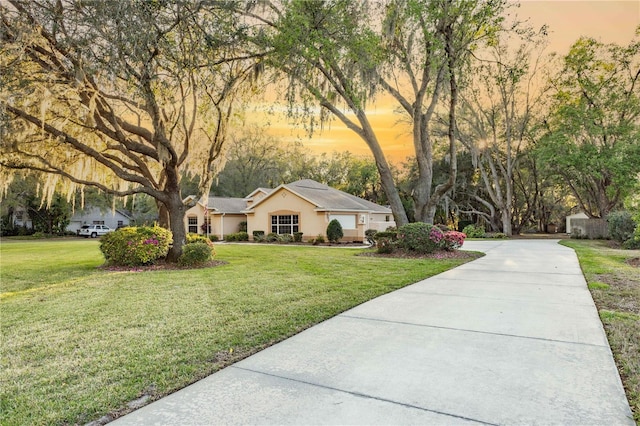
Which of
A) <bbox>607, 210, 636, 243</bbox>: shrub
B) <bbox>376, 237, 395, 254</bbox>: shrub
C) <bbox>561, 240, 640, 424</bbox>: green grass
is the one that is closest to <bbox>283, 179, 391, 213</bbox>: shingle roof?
<bbox>376, 237, 395, 254</bbox>: shrub

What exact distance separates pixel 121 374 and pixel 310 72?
10.7 m

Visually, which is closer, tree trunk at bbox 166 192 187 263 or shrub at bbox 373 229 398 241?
tree trunk at bbox 166 192 187 263

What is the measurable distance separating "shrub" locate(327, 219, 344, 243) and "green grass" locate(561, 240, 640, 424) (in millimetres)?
13417

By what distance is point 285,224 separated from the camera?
24.8 m

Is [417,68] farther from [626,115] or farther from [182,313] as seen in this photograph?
[626,115]

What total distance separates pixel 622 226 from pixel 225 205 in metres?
23.6

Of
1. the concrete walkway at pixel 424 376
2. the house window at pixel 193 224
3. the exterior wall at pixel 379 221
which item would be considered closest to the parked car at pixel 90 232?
the house window at pixel 193 224

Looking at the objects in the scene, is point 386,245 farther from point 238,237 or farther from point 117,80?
point 238,237

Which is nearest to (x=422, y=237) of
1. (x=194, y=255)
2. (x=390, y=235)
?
(x=390, y=235)

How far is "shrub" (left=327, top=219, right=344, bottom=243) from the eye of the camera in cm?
2220

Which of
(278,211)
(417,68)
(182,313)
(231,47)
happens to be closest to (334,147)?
(278,211)

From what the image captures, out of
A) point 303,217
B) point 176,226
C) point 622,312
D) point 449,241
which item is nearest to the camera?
point 622,312

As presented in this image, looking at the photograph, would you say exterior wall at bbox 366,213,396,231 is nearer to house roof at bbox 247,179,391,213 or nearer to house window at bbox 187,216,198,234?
house roof at bbox 247,179,391,213

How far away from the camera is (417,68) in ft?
44.7
